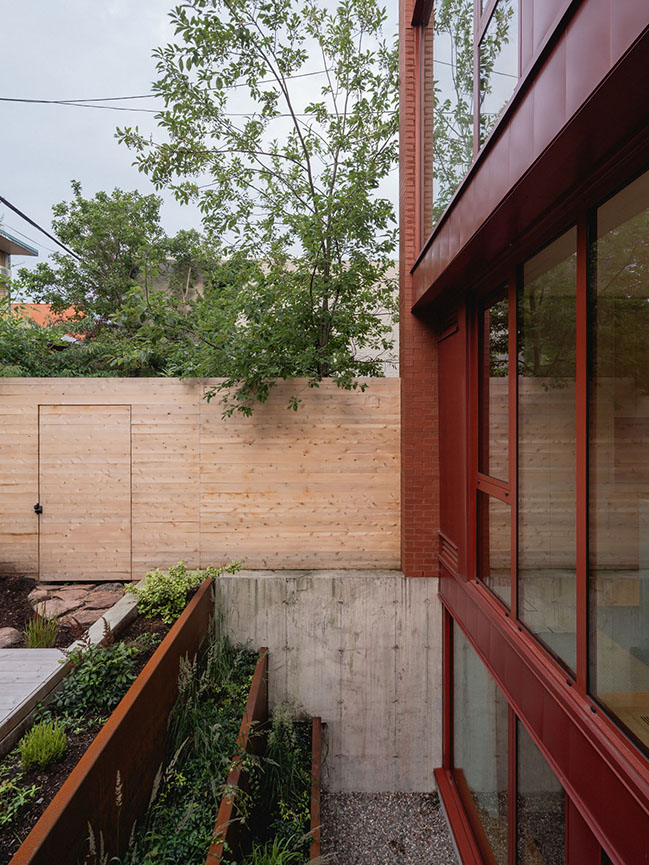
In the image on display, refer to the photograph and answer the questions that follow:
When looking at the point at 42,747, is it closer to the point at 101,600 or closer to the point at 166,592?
the point at 166,592

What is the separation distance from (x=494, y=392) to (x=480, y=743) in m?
2.58

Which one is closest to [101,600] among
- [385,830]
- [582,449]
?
[385,830]

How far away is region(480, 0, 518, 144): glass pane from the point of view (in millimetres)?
2211

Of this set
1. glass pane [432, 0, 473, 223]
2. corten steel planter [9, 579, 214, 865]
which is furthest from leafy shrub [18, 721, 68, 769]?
glass pane [432, 0, 473, 223]

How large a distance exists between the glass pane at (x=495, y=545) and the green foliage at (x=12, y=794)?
2.59 metres

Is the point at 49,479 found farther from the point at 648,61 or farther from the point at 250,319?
the point at 648,61

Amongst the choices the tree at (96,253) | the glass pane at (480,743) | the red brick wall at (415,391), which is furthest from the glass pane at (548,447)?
the tree at (96,253)

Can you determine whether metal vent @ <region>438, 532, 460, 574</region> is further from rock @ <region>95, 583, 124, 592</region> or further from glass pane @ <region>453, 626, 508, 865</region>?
rock @ <region>95, 583, 124, 592</region>

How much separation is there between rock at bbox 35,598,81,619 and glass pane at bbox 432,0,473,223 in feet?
15.1

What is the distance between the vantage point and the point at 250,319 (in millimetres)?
4844

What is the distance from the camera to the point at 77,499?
4867 mm

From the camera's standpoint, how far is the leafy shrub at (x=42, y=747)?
7.47 feet

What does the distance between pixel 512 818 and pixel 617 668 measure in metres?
1.72

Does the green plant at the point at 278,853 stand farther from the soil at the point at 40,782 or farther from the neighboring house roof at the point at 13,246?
the neighboring house roof at the point at 13,246
